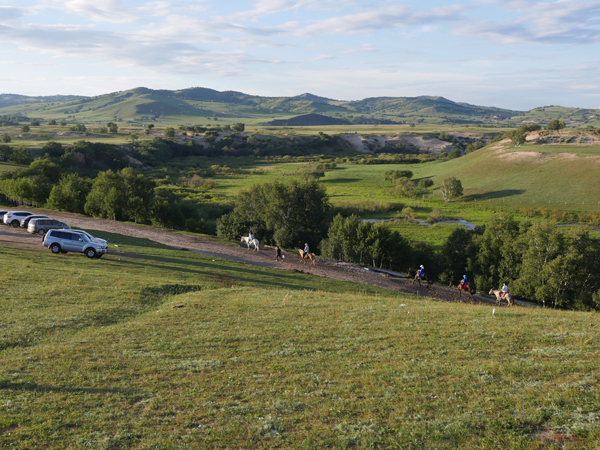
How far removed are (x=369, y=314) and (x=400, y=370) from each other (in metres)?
7.37

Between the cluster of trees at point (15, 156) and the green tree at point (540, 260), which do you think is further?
the cluster of trees at point (15, 156)

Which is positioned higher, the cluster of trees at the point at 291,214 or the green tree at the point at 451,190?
the green tree at the point at 451,190

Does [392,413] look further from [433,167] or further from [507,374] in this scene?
[433,167]

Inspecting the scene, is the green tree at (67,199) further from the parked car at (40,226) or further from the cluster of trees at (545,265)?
the cluster of trees at (545,265)

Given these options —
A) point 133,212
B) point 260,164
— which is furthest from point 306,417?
point 260,164

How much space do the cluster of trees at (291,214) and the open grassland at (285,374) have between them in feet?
113

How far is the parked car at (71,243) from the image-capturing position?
108ft

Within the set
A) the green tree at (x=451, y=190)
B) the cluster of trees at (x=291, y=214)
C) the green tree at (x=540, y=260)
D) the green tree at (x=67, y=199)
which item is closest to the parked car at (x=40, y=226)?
the cluster of trees at (x=291, y=214)

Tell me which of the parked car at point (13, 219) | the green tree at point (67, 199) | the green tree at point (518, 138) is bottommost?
the parked car at point (13, 219)

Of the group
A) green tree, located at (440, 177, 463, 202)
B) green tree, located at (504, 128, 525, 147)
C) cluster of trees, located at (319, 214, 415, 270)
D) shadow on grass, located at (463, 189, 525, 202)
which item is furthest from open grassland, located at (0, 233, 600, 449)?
green tree, located at (504, 128, 525, 147)

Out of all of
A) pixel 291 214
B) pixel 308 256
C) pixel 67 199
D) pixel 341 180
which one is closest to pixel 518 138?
pixel 341 180

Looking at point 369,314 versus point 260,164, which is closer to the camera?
point 369,314

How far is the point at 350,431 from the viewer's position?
894 cm

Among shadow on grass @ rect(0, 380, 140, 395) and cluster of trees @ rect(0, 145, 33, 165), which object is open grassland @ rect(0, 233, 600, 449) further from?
cluster of trees @ rect(0, 145, 33, 165)
